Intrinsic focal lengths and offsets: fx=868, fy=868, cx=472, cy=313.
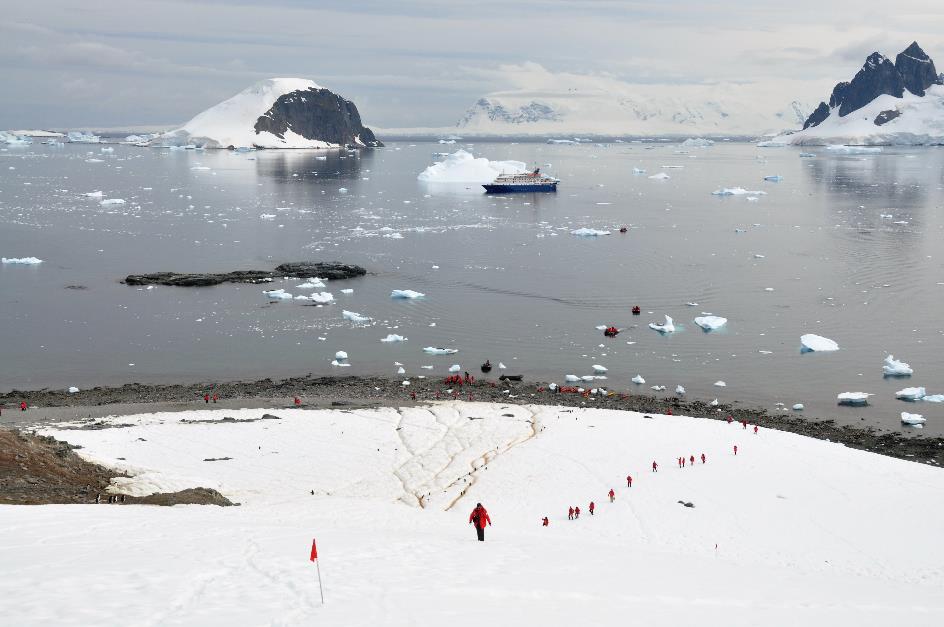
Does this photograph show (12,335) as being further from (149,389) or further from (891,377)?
(891,377)

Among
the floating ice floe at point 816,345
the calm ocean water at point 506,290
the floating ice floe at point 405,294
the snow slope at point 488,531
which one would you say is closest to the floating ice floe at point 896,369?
the calm ocean water at point 506,290

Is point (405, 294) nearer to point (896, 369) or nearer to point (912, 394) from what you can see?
point (896, 369)

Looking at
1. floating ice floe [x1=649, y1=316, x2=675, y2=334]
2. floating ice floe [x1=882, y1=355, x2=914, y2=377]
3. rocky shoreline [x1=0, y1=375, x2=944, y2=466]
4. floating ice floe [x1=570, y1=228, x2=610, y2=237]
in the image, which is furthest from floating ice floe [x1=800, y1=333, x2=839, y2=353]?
floating ice floe [x1=570, y1=228, x2=610, y2=237]

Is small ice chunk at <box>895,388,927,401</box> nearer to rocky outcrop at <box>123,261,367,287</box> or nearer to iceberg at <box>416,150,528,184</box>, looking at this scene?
rocky outcrop at <box>123,261,367,287</box>

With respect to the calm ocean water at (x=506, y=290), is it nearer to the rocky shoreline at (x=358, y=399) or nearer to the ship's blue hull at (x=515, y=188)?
the rocky shoreline at (x=358, y=399)

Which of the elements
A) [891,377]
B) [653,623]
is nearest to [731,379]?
[891,377]
